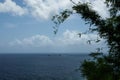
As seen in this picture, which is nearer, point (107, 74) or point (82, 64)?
point (107, 74)

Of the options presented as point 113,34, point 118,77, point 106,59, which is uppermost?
point 113,34

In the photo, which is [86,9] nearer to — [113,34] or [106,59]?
[113,34]

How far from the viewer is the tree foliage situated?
1308 cm

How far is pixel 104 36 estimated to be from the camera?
13.6 m

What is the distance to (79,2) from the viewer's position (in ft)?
44.4

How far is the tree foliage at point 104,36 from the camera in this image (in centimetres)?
1308

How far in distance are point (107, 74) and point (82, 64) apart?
156cm

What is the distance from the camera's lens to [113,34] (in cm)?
1320

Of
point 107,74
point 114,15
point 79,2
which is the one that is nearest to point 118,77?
point 107,74

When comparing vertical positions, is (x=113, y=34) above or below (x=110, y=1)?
below

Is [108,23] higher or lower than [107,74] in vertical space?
higher

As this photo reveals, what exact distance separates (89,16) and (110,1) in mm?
1205

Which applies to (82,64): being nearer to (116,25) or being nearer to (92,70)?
(92,70)

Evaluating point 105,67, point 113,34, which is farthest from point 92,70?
point 113,34
